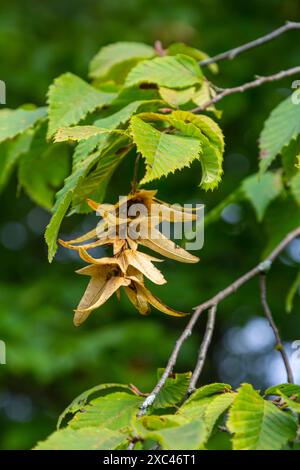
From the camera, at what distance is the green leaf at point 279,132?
122cm

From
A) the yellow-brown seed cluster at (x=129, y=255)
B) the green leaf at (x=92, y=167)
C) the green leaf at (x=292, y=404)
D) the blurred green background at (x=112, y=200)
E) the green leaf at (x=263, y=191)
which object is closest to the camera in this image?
the green leaf at (x=292, y=404)

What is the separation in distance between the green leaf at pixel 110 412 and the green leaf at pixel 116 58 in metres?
0.99

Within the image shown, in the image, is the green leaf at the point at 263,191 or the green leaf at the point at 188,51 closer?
the green leaf at the point at 188,51

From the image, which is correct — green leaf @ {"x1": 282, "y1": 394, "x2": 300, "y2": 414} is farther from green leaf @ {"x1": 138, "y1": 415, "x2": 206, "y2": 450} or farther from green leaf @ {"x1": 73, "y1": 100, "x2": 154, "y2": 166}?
green leaf @ {"x1": 73, "y1": 100, "x2": 154, "y2": 166}

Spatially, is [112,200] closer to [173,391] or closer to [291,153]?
[291,153]

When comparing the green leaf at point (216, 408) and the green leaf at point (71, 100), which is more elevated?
the green leaf at point (71, 100)

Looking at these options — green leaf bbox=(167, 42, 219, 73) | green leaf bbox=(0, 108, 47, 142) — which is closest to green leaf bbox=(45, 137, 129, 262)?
green leaf bbox=(0, 108, 47, 142)

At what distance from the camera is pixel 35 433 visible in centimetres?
393

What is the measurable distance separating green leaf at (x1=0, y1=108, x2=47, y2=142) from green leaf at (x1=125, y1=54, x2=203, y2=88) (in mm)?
249

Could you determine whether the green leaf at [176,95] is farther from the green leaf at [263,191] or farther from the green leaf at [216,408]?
the green leaf at [263,191]

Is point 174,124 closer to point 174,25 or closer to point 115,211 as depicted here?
point 115,211

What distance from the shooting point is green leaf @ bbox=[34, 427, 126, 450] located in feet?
2.65

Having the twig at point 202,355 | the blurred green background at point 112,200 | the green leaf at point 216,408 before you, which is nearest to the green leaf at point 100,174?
the twig at point 202,355

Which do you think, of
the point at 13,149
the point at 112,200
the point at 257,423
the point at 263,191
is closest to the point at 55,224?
the point at 257,423
